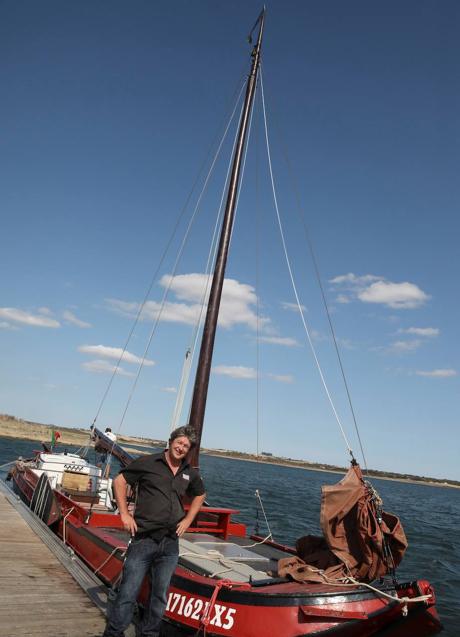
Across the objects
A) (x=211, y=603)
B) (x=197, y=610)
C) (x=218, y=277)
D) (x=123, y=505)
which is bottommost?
(x=197, y=610)

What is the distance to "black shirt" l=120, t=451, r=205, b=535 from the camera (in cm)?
480

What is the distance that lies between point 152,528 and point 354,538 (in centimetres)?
312

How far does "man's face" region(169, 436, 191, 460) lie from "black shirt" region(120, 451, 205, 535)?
16 cm

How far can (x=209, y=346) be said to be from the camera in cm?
1175

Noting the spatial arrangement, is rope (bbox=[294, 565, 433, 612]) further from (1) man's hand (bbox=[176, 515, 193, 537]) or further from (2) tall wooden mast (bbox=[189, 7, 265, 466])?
(2) tall wooden mast (bbox=[189, 7, 265, 466])

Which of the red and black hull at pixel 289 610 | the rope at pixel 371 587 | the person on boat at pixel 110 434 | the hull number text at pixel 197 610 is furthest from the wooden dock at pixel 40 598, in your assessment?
the person on boat at pixel 110 434

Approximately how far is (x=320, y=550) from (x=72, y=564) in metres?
4.52

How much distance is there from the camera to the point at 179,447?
16.1ft

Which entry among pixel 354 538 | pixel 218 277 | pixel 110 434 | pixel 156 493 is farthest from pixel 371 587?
pixel 110 434

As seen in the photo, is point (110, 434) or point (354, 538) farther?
point (110, 434)

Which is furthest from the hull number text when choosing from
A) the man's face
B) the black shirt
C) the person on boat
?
the person on boat

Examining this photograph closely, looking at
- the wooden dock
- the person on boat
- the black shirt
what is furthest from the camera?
the person on boat

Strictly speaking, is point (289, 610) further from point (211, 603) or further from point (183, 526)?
point (183, 526)

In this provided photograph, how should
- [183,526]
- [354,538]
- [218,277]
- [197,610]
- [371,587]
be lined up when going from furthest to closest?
[218,277] < [354,538] < [197,610] < [371,587] < [183,526]
